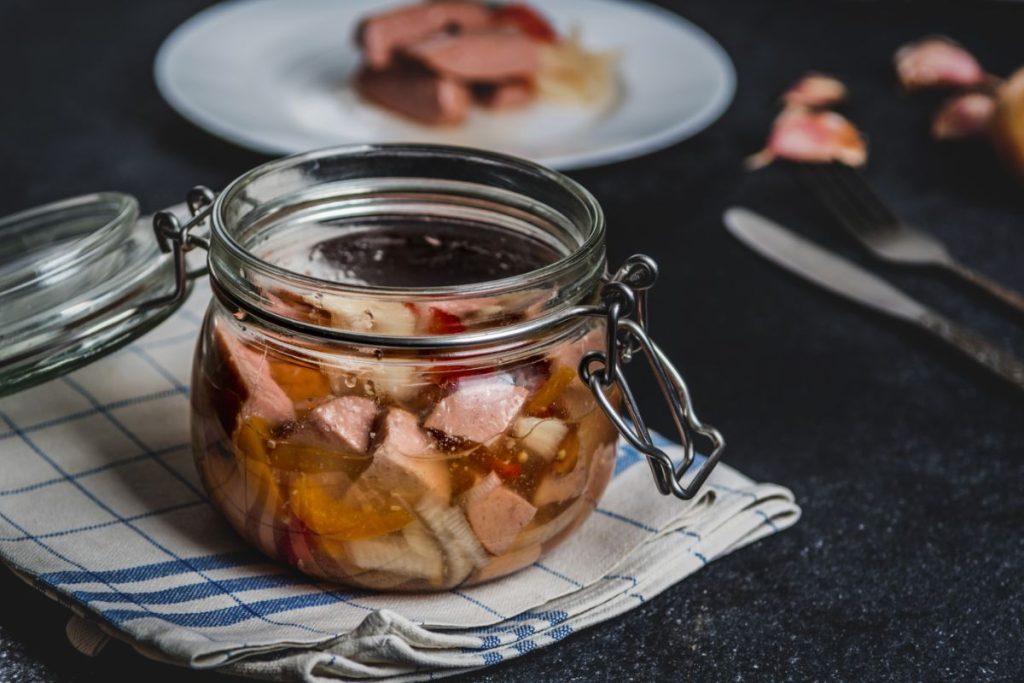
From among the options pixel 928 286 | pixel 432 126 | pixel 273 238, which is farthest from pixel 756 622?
pixel 432 126

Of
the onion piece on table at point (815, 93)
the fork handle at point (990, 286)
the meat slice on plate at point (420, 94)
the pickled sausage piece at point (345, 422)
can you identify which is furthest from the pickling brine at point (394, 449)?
the onion piece on table at point (815, 93)

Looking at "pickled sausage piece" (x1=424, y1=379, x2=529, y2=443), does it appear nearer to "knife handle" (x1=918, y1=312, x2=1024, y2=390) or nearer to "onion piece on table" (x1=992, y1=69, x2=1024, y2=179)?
"knife handle" (x1=918, y1=312, x2=1024, y2=390)

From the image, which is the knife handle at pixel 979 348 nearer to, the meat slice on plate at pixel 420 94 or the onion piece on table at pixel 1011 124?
the onion piece on table at pixel 1011 124

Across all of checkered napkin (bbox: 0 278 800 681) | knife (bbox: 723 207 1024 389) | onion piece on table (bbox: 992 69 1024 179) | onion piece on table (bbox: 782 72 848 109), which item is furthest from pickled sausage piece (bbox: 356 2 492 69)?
checkered napkin (bbox: 0 278 800 681)

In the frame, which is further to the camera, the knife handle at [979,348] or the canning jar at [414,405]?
the knife handle at [979,348]

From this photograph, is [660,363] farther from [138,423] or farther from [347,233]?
[138,423]

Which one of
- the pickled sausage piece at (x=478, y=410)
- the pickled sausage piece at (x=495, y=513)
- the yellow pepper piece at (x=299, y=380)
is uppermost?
the yellow pepper piece at (x=299, y=380)
